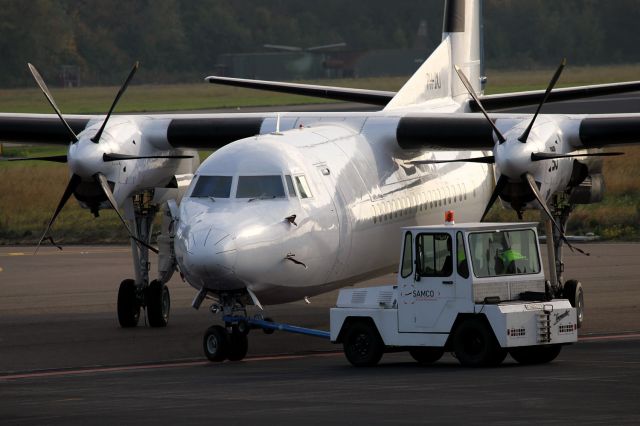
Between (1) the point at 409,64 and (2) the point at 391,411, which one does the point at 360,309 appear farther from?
(1) the point at 409,64

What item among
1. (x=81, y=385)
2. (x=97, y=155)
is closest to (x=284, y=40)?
(x=97, y=155)

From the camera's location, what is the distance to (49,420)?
41.7 ft

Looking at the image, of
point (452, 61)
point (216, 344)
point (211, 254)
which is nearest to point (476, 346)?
point (211, 254)

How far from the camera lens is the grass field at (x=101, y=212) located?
1513 inches

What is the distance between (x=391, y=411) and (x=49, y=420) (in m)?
3.19

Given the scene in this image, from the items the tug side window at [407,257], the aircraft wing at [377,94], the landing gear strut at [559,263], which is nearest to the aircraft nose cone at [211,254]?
the tug side window at [407,257]

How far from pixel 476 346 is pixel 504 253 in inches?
57.0

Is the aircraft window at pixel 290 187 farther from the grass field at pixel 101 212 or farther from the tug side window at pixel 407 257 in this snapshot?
the grass field at pixel 101 212

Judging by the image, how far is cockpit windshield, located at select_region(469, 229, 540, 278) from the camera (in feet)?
55.0

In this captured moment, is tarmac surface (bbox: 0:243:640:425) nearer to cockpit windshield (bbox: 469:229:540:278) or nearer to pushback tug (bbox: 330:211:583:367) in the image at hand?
pushback tug (bbox: 330:211:583:367)

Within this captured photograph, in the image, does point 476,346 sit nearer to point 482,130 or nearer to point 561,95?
point 482,130

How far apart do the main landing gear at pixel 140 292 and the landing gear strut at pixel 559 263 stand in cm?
621

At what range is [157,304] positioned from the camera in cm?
2234

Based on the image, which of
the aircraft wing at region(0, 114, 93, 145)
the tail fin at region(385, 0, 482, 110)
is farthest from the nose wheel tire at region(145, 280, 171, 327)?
A: the tail fin at region(385, 0, 482, 110)
